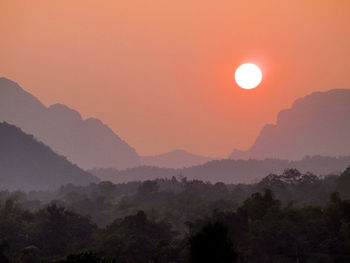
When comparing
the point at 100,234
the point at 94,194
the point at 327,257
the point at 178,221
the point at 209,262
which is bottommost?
the point at 209,262

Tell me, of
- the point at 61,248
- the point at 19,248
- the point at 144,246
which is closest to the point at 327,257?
the point at 144,246

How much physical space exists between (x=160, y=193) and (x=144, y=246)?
3039 inches

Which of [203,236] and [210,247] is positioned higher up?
[203,236]

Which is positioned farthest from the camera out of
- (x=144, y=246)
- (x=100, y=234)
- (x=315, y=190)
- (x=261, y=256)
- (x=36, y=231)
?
(x=315, y=190)

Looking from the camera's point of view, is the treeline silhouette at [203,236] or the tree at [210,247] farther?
the treeline silhouette at [203,236]

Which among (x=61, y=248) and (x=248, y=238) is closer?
(x=248, y=238)

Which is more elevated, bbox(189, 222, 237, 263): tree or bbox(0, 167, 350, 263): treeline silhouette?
bbox(0, 167, 350, 263): treeline silhouette

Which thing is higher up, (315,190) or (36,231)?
(315,190)

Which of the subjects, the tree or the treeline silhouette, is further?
the treeline silhouette

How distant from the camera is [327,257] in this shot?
206 feet

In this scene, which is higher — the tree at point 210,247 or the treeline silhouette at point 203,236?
the treeline silhouette at point 203,236

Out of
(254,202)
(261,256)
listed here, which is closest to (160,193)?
(254,202)

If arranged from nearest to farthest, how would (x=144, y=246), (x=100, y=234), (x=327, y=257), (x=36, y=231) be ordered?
(x=327, y=257) < (x=144, y=246) < (x=100, y=234) < (x=36, y=231)

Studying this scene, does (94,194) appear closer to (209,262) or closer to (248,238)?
(248,238)
